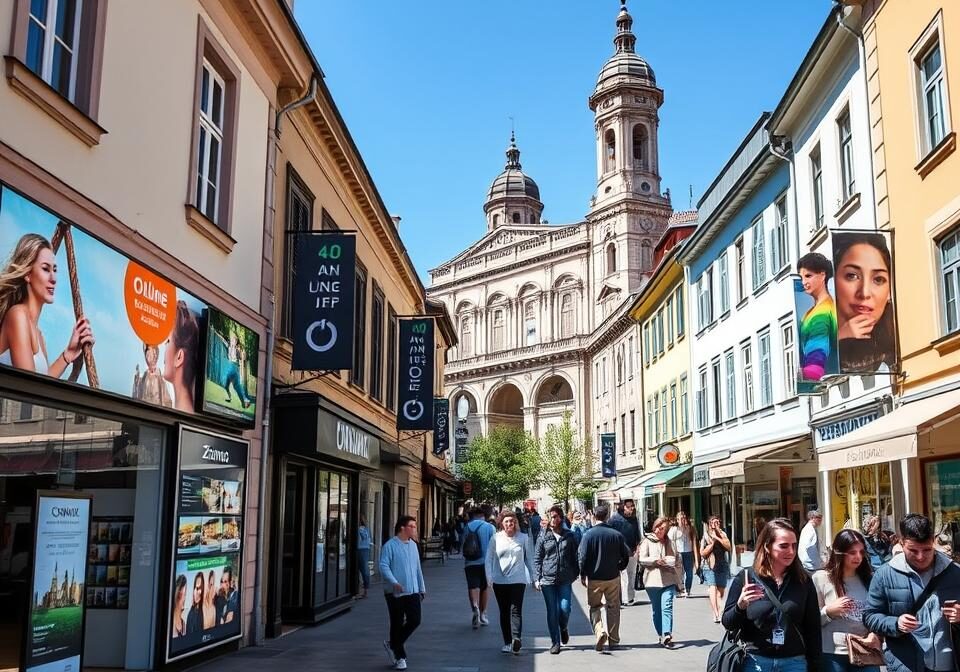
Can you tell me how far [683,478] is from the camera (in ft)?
101

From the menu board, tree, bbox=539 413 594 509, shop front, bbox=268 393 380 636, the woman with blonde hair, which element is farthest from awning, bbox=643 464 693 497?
tree, bbox=539 413 594 509

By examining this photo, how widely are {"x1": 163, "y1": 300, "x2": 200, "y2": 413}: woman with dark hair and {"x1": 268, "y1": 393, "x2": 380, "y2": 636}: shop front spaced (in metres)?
2.92

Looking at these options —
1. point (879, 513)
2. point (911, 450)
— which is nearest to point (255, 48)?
point (911, 450)

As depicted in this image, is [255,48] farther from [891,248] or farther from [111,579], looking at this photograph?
[891,248]

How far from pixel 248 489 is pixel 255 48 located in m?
5.58

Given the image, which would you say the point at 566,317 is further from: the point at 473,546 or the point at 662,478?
the point at 473,546

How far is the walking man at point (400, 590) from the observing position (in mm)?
10781

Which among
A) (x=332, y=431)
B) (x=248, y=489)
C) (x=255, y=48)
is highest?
(x=255, y=48)

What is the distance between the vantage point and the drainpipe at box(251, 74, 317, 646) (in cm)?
1235

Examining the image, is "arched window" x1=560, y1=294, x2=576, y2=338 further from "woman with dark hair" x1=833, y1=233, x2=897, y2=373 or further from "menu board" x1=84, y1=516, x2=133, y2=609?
"menu board" x1=84, y1=516, x2=133, y2=609

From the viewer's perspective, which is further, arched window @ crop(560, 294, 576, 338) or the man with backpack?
arched window @ crop(560, 294, 576, 338)

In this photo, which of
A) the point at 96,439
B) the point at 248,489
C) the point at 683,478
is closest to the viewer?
the point at 96,439

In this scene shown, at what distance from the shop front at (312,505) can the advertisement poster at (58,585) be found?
17.3 feet

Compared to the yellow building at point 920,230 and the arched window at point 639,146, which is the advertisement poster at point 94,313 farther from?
the arched window at point 639,146
